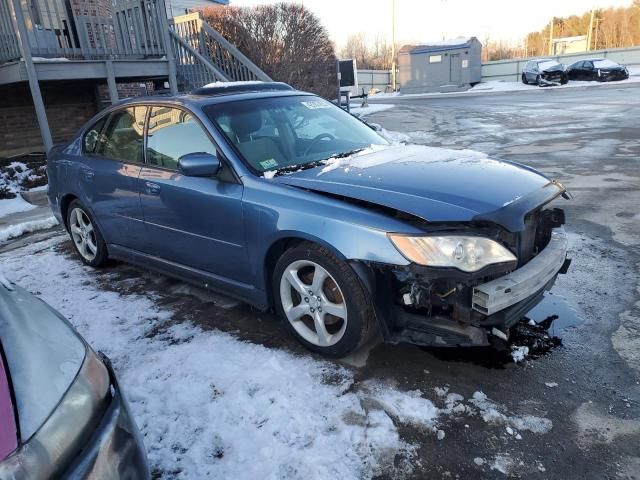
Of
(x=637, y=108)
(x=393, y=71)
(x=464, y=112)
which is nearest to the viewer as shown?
(x=637, y=108)

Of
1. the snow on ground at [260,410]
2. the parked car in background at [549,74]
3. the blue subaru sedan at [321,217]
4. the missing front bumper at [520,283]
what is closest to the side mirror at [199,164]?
the blue subaru sedan at [321,217]

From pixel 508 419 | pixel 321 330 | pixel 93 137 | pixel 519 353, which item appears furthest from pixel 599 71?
pixel 508 419

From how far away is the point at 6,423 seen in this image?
133cm

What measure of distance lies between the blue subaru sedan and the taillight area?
1.73m

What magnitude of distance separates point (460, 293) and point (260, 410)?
1.20 metres

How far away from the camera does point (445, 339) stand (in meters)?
2.71

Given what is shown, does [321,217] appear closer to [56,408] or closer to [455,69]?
[56,408]

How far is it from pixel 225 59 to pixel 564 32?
284 ft

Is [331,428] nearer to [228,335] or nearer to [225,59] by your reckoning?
[228,335]

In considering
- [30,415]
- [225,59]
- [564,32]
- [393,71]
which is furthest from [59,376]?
[564,32]

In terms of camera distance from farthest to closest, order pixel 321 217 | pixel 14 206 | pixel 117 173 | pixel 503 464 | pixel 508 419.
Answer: pixel 14 206 → pixel 117 173 → pixel 321 217 → pixel 508 419 → pixel 503 464

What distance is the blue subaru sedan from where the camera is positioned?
8.77 ft

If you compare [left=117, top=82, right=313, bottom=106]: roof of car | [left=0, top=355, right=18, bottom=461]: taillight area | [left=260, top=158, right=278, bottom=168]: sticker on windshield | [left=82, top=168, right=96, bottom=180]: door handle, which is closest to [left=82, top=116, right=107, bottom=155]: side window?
[left=82, top=168, right=96, bottom=180]: door handle

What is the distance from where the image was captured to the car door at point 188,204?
134 inches
